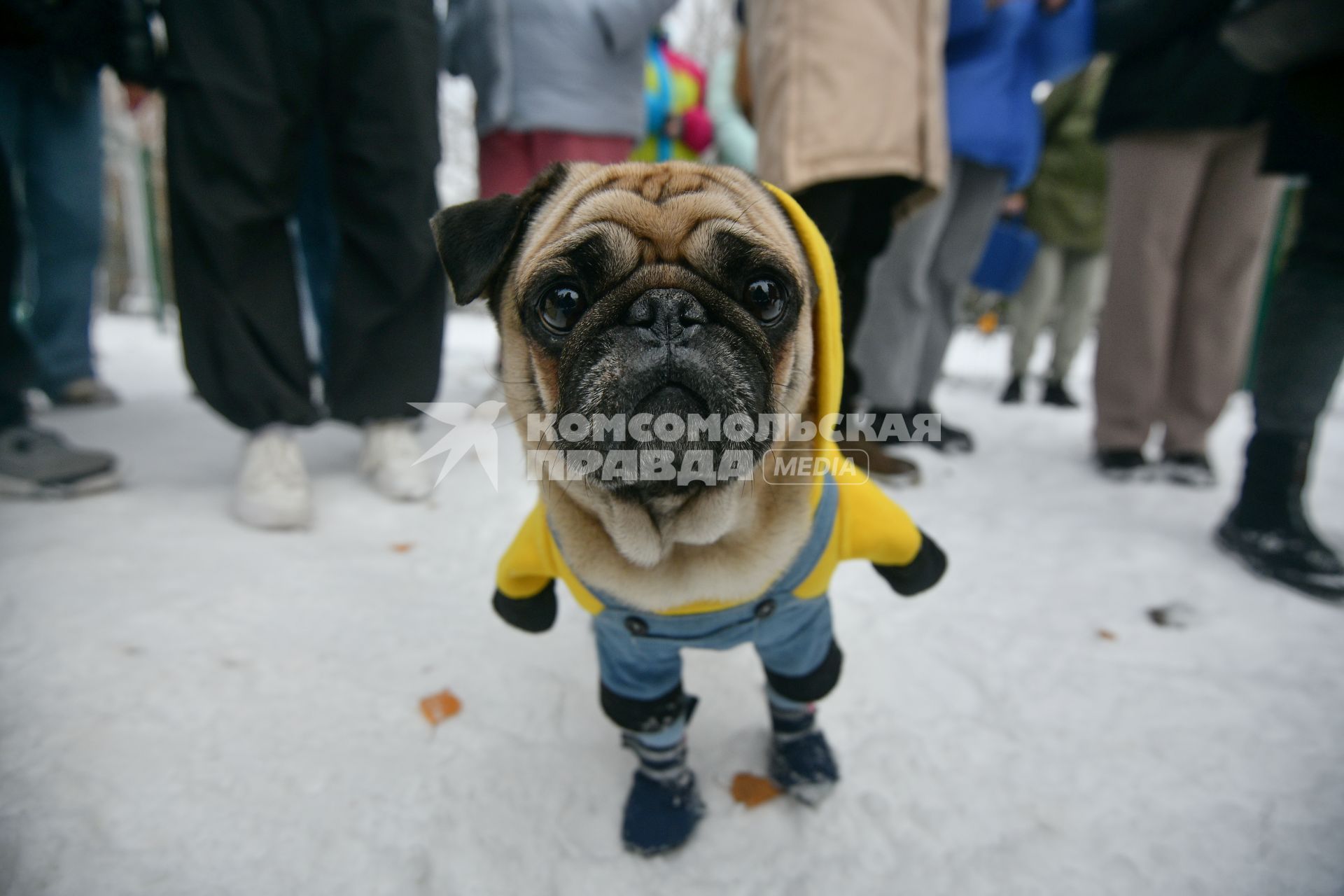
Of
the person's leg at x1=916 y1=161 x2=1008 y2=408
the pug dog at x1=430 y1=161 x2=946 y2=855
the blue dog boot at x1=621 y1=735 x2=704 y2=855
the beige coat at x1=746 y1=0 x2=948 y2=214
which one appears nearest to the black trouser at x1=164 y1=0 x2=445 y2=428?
the beige coat at x1=746 y1=0 x2=948 y2=214

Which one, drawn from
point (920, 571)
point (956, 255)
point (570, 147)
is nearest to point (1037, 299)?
point (956, 255)

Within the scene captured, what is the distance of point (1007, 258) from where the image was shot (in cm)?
421

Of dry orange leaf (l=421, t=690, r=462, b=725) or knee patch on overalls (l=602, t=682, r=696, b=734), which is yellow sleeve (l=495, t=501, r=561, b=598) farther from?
dry orange leaf (l=421, t=690, r=462, b=725)

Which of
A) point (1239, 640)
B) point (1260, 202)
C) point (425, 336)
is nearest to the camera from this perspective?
point (1239, 640)

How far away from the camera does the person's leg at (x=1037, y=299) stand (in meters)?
4.80

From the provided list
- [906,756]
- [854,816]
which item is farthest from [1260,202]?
[854,816]

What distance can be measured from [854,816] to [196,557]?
186cm

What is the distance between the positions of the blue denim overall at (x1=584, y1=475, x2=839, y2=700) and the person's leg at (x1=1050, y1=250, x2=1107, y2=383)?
14.8 ft

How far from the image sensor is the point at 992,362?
734 cm

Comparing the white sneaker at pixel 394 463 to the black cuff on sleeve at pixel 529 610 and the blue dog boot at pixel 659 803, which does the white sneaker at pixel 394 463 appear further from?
the blue dog boot at pixel 659 803

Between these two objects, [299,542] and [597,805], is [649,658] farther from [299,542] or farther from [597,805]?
[299,542]

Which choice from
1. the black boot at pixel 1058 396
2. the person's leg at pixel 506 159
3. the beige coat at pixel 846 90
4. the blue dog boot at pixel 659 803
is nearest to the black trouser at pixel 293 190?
the person's leg at pixel 506 159

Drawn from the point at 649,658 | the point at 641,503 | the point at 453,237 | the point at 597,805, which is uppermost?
the point at 453,237

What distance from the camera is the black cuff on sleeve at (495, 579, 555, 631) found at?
1153 mm
